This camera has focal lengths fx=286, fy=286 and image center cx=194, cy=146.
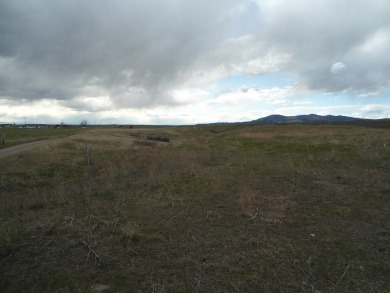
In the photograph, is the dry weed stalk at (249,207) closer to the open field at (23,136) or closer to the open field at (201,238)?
the open field at (201,238)

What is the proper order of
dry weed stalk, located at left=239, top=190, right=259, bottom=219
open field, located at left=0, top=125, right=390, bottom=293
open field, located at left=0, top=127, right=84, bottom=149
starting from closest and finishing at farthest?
open field, located at left=0, top=125, right=390, bottom=293 < dry weed stalk, located at left=239, top=190, right=259, bottom=219 < open field, located at left=0, top=127, right=84, bottom=149

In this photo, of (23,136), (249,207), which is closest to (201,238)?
(249,207)


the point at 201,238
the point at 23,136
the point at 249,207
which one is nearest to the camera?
the point at 201,238

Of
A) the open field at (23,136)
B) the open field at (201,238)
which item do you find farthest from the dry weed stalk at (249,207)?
the open field at (23,136)

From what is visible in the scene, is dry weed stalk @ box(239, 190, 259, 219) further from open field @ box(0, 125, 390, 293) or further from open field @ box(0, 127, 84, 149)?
open field @ box(0, 127, 84, 149)

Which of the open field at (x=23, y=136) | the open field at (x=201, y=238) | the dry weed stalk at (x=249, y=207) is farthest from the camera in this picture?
the open field at (x=23, y=136)

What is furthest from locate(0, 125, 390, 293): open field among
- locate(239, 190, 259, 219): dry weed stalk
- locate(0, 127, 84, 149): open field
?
locate(0, 127, 84, 149): open field

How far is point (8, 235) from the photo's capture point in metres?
6.41

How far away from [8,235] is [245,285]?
5.32 meters

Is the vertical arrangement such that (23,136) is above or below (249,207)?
below

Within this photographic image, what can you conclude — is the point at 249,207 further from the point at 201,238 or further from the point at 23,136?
the point at 23,136

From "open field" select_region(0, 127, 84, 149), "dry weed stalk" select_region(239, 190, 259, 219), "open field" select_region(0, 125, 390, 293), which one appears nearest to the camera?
"open field" select_region(0, 125, 390, 293)

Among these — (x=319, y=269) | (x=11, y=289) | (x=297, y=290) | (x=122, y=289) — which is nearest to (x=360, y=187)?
(x=319, y=269)

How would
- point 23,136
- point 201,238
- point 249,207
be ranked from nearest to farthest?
point 201,238
point 249,207
point 23,136
